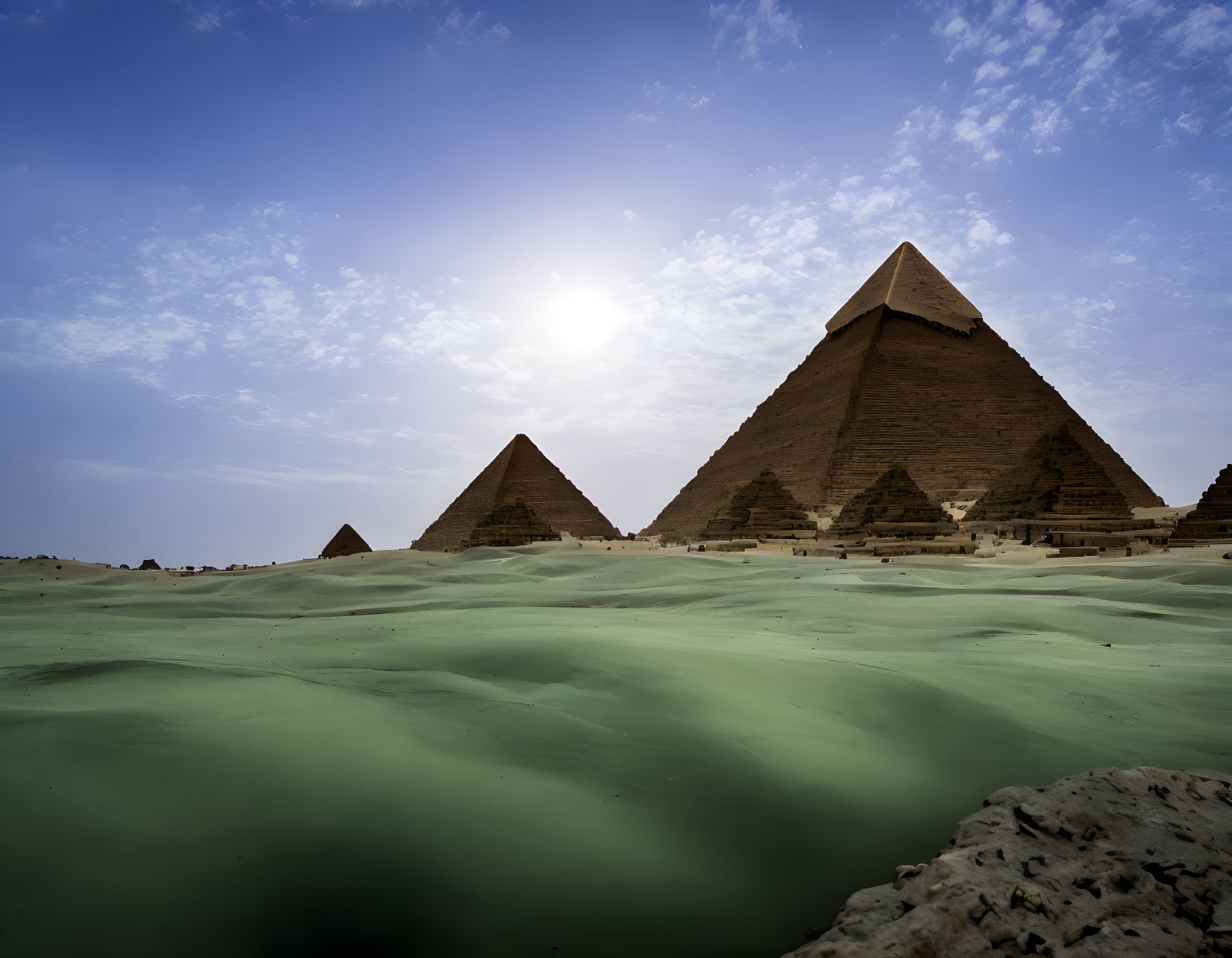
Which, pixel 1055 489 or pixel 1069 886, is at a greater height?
pixel 1055 489

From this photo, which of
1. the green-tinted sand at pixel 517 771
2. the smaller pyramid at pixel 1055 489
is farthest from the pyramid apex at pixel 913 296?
the green-tinted sand at pixel 517 771

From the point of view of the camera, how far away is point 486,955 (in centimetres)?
134

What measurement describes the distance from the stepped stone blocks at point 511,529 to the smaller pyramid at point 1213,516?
1625 centimetres

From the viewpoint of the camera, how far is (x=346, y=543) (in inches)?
1316

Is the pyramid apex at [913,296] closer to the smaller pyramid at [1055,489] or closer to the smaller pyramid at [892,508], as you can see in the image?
the smaller pyramid at [1055,489]

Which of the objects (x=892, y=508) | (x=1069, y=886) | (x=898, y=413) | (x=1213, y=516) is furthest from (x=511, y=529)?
(x=898, y=413)

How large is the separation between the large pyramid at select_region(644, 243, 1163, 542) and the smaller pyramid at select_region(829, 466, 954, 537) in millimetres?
14340

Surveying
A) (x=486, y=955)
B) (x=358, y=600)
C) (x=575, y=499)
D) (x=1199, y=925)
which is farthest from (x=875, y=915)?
(x=575, y=499)

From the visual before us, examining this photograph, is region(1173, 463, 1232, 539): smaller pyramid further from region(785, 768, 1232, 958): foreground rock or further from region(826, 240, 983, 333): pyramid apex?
region(826, 240, 983, 333): pyramid apex

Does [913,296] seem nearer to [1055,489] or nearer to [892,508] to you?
[1055,489]

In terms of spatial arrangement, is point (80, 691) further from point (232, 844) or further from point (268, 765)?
point (232, 844)

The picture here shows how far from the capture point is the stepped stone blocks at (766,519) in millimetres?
22594

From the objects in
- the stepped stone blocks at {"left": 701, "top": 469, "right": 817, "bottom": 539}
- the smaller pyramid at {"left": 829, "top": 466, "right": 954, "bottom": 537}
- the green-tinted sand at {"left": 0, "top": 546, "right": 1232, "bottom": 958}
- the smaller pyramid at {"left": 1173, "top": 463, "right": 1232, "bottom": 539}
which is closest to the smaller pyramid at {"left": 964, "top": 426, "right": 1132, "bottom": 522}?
the smaller pyramid at {"left": 829, "top": 466, "right": 954, "bottom": 537}

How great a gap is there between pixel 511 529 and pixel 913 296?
41.3 metres
